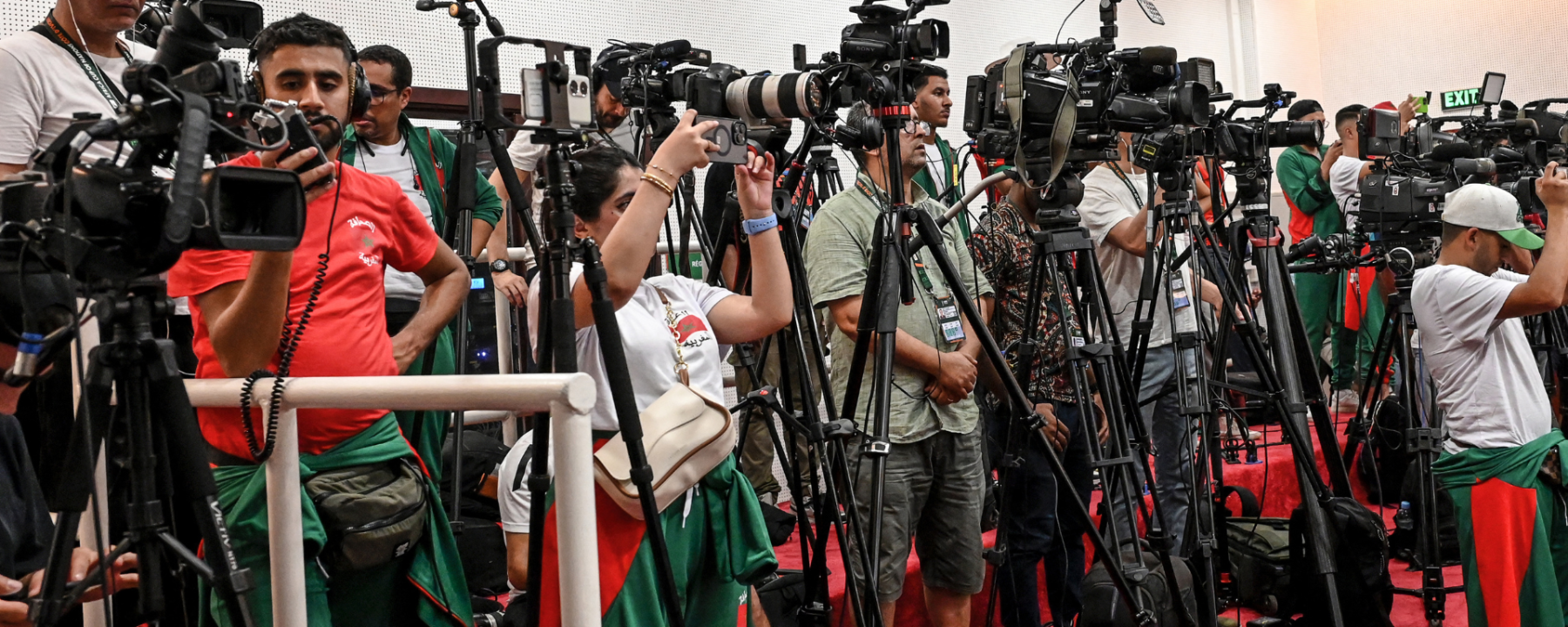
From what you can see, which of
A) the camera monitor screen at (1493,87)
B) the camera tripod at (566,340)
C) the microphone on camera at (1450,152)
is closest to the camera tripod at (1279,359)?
the microphone on camera at (1450,152)

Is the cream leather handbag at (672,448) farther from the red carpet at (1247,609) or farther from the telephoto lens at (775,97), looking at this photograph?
the red carpet at (1247,609)

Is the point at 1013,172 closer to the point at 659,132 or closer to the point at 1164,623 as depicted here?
the point at 659,132

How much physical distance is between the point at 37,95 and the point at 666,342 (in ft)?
4.10

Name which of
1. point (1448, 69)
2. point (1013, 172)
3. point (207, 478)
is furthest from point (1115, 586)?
point (1448, 69)

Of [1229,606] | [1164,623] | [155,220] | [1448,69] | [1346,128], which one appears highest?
[1448,69]

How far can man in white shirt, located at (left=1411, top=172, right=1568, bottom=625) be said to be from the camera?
125 inches

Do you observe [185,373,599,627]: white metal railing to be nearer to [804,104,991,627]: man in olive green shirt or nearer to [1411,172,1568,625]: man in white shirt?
[804,104,991,627]: man in olive green shirt

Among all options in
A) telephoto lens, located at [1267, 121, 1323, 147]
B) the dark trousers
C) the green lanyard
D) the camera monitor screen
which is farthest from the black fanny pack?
the camera monitor screen

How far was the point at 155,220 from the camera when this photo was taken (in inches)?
46.6

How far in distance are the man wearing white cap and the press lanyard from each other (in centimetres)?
309

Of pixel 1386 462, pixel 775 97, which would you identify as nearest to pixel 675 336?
pixel 775 97

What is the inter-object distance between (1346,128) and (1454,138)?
1703 millimetres

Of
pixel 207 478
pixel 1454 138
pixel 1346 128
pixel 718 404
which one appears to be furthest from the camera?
pixel 1346 128

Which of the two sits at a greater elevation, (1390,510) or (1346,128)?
(1346,128)
